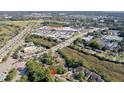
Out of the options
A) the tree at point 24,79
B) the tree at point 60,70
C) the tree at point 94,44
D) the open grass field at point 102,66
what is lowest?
the open grass field at point 102,66

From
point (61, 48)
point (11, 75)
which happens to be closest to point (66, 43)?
point (61, 48)

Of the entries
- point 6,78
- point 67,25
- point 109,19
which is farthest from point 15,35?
point 109,19

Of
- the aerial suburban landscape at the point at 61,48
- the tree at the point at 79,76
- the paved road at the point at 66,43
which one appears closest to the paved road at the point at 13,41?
the aerial suburban landscape at the point at 61,48

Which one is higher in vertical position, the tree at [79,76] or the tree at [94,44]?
the tree at [94,44]

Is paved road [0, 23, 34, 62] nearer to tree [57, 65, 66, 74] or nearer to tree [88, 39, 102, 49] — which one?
tree [57, 65, 66, 74]

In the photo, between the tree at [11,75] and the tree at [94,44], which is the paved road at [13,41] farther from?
the tree at [94,44]

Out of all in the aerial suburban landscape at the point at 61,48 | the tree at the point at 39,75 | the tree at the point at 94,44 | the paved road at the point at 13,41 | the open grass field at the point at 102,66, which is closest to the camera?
the tree at the point at 39,75

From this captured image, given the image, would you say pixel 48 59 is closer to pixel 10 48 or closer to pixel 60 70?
pixel 60 70

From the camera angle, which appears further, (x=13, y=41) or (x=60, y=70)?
(x=13, y=41)
